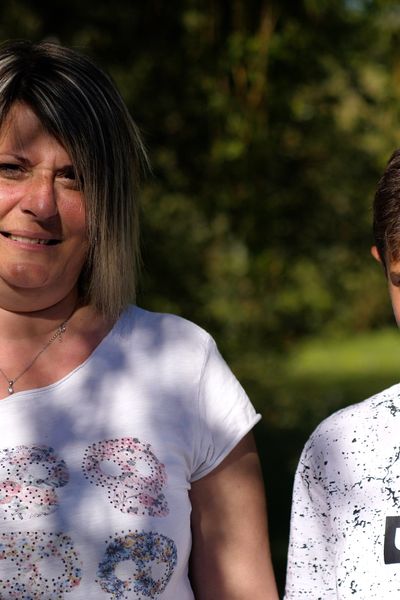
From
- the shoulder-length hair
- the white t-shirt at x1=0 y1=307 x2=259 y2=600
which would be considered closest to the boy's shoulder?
the white t-shirt at x1=0 y1=307 x2=259 y2=600

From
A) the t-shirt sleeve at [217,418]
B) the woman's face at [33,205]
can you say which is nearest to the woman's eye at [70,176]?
the woman's face at [33,205]

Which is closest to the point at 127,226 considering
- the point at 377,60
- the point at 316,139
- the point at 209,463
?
the point at 209,463

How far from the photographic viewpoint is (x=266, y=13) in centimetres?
599

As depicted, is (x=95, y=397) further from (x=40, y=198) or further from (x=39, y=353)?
(x=40, y=198)

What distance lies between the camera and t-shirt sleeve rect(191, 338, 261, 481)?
2.41m

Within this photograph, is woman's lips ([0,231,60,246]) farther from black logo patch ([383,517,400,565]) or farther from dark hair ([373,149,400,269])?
black logo patch ([383,517,400,565])

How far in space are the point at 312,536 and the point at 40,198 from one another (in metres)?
0.89

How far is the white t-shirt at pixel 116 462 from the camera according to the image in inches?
86.7

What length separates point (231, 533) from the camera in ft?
8.10

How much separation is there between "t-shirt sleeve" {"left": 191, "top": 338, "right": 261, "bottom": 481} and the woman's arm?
0.03m

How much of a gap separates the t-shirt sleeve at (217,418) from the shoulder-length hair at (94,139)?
28 cm

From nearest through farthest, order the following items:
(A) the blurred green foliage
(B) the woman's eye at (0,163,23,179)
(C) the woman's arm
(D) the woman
A: 1. (D) the woman
2. (B) the woman's eye at (0,163,23,179)
3. (C) the woman's arm
4. (A) the blurred green foliage

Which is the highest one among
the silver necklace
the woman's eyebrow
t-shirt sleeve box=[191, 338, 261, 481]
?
the woman's eyebrow

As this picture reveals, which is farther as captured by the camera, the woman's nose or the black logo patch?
the woman's nose
